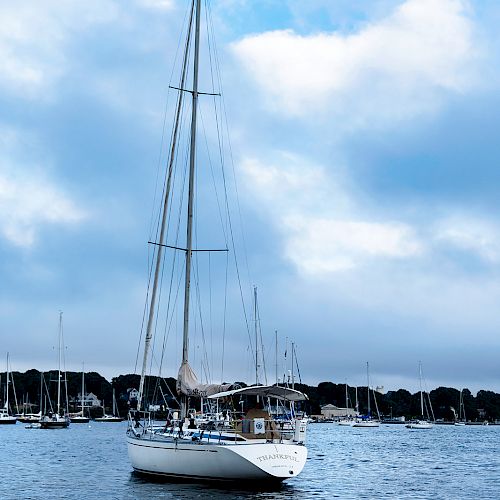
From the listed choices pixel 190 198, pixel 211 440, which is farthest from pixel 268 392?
pixel 190 198

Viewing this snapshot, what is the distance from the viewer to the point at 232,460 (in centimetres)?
3594

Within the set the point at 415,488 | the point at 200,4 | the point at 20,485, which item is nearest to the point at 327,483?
the point at 415,488

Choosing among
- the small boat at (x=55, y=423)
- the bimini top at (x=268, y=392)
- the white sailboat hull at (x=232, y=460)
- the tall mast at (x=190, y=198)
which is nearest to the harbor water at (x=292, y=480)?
the white sailboat hull at (x=232, y=460)

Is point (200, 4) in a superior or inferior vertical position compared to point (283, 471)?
superior

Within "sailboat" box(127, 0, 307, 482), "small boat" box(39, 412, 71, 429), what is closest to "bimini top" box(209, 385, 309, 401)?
"sailboat" box(127, 0, 307, 482)

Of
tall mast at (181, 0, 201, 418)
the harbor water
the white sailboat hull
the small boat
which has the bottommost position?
the harbor water

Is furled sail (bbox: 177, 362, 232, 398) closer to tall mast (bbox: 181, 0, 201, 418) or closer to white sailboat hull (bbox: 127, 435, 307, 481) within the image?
tall mast (bbox: 181, 0, 201, 418)

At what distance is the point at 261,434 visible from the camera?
38062 mm

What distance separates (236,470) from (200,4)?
27.1 meters

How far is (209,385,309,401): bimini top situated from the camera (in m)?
38.8

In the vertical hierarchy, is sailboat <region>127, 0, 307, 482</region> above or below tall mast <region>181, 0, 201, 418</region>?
below

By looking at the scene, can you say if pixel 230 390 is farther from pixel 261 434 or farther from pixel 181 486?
pixel 181 486

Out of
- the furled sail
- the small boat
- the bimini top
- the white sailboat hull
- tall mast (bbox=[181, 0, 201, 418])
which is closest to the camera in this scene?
the white sailboat hull

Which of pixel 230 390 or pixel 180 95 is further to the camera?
pixel 180 95
